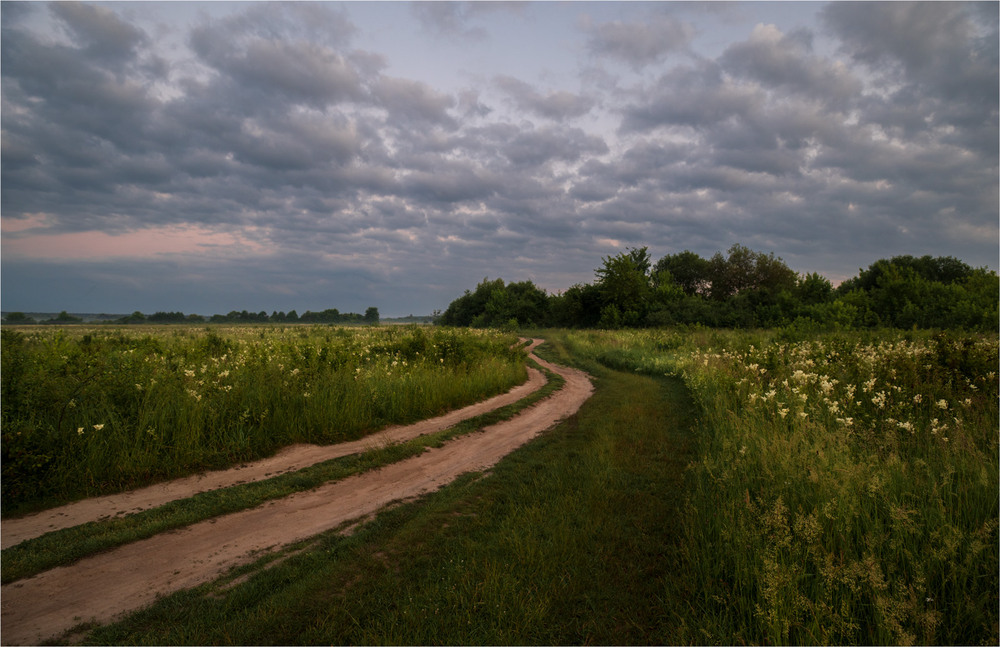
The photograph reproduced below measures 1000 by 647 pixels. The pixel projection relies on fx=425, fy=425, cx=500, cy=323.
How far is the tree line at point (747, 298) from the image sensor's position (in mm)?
Result: 30469

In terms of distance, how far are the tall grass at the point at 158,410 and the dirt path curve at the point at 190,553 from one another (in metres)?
2.33

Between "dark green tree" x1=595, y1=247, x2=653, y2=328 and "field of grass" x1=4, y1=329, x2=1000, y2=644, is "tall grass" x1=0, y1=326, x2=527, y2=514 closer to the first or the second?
"field of grass" x1=4, y1=329, x2=1000, y2=644

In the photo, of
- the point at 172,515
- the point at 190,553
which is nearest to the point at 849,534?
the point at 190,553

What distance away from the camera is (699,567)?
4051 millimetres

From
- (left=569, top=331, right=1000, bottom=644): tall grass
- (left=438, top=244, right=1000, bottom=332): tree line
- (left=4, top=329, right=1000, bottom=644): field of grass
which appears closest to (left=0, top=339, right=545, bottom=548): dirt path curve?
(left=4, top=329, right=1000, bottom=644): field of grass

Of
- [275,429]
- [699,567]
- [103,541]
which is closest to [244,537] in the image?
[103,541]

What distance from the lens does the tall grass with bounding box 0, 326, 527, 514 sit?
20.5 feet

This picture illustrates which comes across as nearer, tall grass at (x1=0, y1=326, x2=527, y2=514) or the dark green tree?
tall grass at (x1=0, y1=326, x2=527, y2=514)

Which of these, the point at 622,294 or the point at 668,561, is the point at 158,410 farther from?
the point at 622,294

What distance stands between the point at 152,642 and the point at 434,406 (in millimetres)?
8670

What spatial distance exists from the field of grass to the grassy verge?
0.02 m

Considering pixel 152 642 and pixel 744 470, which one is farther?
pixel 744 470

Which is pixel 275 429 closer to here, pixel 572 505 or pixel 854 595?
pixel 572 505

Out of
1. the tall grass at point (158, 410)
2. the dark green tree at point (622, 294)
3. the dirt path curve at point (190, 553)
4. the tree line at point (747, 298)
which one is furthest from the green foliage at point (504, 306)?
the dirt path curve at point (190, 553)
